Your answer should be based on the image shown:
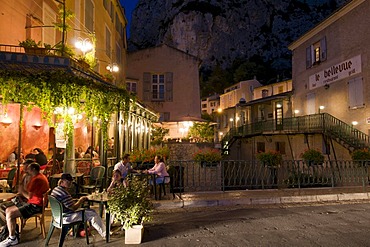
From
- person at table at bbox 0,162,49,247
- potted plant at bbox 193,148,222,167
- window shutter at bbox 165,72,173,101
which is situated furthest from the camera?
window shutter at bbox 165,72,173,101

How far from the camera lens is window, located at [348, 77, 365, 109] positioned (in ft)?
56.4

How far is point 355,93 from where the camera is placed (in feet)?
58.2

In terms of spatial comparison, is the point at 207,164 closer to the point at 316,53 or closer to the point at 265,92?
the point at 316,53

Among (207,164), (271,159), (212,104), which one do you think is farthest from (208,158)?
(212,104)

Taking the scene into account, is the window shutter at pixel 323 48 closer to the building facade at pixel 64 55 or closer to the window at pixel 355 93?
the window at pixel 355 93

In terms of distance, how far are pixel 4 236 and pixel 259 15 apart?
274 feet

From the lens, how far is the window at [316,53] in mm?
20938

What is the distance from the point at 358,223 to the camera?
6.79 m

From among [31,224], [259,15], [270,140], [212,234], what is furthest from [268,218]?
[259,15]

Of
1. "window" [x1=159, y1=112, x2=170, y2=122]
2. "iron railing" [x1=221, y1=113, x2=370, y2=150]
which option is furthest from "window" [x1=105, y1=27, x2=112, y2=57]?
"iron railing" [x1=221, y1=113, x2=370, y2=150]

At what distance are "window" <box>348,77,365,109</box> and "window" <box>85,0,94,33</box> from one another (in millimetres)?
15898

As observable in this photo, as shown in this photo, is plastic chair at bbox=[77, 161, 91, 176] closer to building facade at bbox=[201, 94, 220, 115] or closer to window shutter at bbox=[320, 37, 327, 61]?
window shutter at bbox=[320, 37, 327, 61]

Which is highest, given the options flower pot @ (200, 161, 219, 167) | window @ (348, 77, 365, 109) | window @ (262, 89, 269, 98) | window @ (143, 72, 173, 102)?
window @ (262, 89, 269, 98)

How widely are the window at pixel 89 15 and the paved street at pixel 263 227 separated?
11507mm
